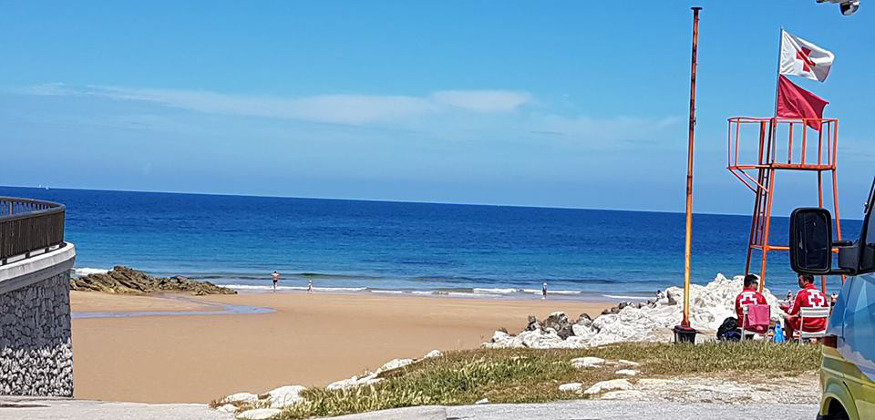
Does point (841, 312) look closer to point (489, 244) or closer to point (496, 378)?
point (496, 378)

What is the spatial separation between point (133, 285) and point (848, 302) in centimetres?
3862

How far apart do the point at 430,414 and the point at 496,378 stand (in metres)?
2.66

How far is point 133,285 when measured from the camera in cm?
4128

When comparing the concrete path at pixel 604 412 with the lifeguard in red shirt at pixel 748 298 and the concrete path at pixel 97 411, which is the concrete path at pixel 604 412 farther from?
the lifeguard in red shirt at pixel 748 298

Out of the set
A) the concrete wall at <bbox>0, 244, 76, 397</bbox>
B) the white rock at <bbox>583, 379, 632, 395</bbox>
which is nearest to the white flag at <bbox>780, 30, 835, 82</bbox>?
the white rock at <bbox>583, 379, 632, 395</bbox>

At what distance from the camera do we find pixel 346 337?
28.5 metres

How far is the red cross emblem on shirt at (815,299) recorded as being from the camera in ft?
51.6

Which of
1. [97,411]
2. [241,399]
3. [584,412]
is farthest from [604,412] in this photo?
[97,411]

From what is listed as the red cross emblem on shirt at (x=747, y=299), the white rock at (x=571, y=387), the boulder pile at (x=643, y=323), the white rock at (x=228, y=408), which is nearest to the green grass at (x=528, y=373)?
the white rock at (x=571, y=387)

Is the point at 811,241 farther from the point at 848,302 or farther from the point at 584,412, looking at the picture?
the point at 584,412

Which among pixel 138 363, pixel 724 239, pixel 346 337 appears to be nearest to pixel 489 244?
pixel 724 239

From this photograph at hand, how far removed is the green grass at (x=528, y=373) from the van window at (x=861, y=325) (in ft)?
18.5

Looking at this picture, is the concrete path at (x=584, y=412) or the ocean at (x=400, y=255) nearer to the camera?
the concrete path at (x=584, y=412)

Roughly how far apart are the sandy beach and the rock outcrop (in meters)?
1.78
